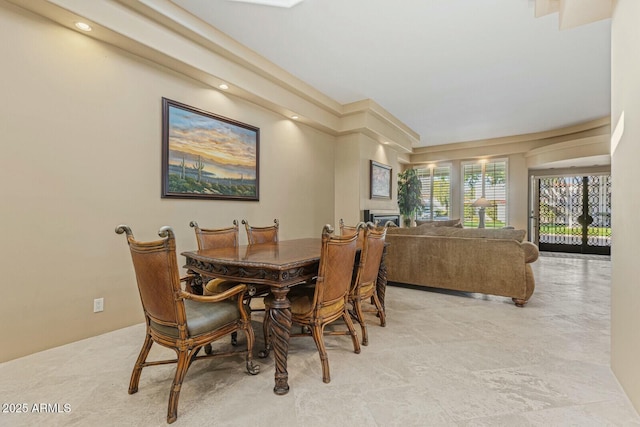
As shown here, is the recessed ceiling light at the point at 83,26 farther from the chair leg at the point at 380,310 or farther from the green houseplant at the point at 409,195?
the green houseplant at the point at 409,195

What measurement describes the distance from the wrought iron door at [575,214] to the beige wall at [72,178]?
29.0 feet

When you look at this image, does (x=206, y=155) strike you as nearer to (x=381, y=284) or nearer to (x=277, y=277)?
(x=277, y=277)

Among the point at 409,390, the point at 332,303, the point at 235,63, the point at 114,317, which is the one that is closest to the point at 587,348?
the point at 409,390

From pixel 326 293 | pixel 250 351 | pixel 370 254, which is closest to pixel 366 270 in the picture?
pixel 370 254

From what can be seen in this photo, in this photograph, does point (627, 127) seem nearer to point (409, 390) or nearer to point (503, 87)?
point (409, 390)

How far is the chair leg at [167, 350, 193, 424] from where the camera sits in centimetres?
154

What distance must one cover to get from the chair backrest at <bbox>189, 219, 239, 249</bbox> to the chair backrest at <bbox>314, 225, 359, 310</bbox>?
1.37 m

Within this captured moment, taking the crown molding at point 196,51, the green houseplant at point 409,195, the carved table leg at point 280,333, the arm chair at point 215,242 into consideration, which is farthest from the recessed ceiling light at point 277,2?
the green houseplant at point 409,195

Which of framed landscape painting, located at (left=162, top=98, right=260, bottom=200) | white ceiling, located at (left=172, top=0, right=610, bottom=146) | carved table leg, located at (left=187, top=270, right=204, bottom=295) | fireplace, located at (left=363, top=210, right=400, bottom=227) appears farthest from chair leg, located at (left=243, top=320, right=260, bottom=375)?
fireplace, located at (left=363, top=210, right=400, bottom=227)

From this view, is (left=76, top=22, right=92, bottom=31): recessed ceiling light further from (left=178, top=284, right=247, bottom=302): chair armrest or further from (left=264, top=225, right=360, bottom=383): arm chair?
(left=264, top=225, right=360, bottom=383): arm chair

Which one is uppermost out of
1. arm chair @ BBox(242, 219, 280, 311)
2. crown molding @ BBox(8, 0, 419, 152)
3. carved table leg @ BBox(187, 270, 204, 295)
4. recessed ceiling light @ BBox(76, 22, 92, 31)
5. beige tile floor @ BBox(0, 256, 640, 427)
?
crown molding @ BBox(8, 0, 419, 152)

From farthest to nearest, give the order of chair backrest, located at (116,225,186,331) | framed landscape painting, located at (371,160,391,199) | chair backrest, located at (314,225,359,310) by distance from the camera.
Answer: framed landscape painting, located at (371,160,391,199) → chair backrest, located at (314,225,359,310) → chair backrest, located at (116,225,186,331)

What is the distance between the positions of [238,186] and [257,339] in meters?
2.03

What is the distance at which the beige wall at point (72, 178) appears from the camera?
219 centimetres
